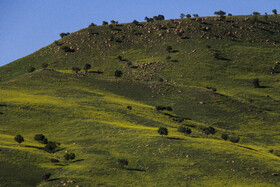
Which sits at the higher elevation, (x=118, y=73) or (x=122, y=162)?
(x=118, y=73)

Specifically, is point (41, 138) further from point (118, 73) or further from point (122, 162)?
point (118, 73)

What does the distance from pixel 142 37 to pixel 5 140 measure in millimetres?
106327

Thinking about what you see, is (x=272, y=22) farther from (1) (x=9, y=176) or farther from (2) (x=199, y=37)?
(1) (x=9, y=176)

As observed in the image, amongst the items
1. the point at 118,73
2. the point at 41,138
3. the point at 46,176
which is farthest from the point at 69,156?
the point at 118,73

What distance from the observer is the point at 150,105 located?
10131 cm

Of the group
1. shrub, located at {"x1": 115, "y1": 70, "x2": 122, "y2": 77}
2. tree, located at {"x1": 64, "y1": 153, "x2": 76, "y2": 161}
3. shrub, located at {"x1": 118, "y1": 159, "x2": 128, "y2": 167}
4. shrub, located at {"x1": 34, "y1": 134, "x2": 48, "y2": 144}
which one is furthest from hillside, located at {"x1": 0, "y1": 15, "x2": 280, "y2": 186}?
shrub, located at {"x1": 115, "y1": 70, "x2": 122, "y2": 77}

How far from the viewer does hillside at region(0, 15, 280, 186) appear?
52.2m

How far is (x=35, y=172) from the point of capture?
165ft

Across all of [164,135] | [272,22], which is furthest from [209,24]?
[164,135]

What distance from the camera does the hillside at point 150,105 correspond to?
171 feet

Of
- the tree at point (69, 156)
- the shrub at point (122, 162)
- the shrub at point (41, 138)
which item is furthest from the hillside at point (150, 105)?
the shrub at point (41, 138)

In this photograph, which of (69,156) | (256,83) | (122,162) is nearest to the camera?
(122,162)

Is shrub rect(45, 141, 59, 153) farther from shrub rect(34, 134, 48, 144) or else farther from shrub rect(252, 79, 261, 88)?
shrub rect(252, 79, 261, 88)

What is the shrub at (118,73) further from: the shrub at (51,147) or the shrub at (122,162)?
the shrub at (122,162)
